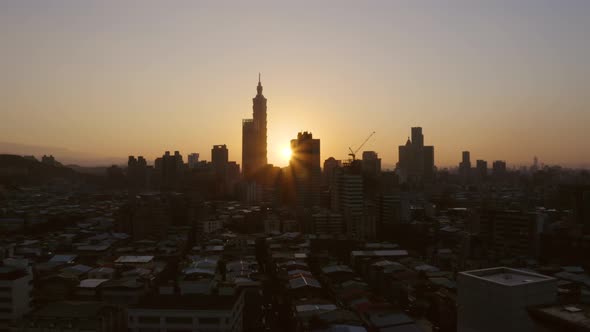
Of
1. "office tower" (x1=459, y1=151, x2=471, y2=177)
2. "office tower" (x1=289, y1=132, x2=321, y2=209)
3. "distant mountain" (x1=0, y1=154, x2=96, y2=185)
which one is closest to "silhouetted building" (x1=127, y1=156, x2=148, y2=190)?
"distant mountain" (x1=0, y1=154, x2=96, y2=185)

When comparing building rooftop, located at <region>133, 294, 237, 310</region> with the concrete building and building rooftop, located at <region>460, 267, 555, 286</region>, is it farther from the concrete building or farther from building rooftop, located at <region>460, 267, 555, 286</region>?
building rooftop, located at <region>460, 267, 555, 286</region>

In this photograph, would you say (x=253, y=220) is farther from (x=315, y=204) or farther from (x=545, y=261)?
(x=545, y=261)

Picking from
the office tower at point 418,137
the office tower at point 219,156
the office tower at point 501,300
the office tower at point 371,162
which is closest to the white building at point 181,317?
the office tower at point 501,300

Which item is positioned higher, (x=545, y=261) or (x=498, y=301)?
(x=498, y=301)

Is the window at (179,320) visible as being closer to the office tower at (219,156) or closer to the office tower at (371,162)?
the office tower at (371,162)

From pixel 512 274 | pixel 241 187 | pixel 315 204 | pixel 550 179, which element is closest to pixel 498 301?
pixel 512 274

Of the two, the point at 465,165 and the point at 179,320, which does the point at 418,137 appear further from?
the point at 179,320
